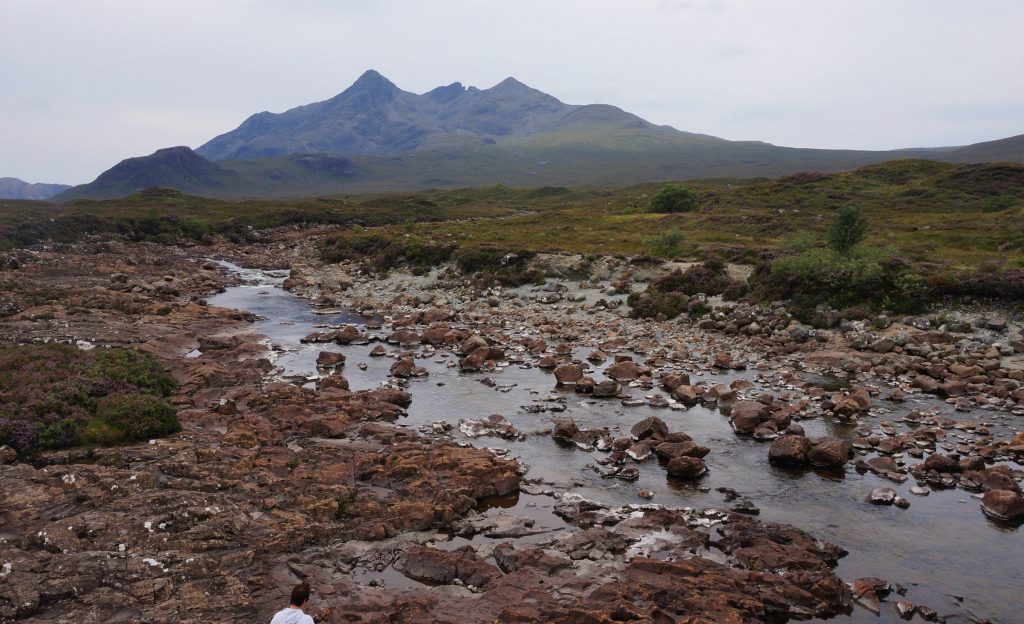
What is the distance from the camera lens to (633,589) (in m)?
13.3

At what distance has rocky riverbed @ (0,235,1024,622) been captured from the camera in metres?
13.3

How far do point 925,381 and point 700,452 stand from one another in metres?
14.1

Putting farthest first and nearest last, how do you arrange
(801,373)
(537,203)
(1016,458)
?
(537,203) → (801,373) → (1016,458)

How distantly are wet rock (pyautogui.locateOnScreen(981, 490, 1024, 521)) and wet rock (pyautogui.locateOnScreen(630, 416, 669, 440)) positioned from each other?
9.52m

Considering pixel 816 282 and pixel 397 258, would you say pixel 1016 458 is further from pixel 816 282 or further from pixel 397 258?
pixel 397 258

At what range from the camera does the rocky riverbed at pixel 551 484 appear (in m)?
13.3

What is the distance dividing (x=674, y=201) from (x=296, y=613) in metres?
87.3

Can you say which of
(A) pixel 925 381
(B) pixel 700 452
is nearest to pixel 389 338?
(B) pixel 700 452

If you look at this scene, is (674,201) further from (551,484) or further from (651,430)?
(551,484)

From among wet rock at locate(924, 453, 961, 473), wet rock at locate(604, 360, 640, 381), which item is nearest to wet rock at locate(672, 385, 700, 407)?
wet rock at locate(604, 360, 640, 381)

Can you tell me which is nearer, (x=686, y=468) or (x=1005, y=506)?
(x=1005, y=506)

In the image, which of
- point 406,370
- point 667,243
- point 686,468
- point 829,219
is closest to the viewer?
point 686,468

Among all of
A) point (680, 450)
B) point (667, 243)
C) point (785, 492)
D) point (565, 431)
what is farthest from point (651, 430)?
point (667, 243)

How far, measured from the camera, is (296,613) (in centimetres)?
1035
